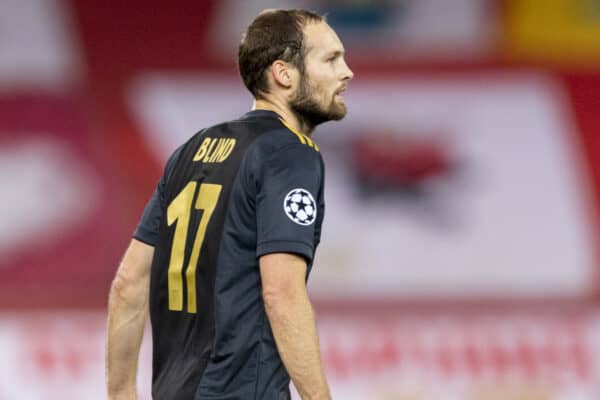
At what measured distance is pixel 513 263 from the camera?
26.7 ft

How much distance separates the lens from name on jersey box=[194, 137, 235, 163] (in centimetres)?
306

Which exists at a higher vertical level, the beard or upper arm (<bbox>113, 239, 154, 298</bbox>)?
the beard

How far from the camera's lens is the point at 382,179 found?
28.3ft

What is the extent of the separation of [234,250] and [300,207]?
0.20 meters

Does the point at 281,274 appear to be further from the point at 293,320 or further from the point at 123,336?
the point at 123,336

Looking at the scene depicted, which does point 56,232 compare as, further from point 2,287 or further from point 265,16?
point 265,16

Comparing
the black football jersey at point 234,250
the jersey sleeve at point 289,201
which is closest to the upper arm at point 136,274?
the black football jersey at point 234,250

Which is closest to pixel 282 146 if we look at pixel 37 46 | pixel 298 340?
pixel 298 340

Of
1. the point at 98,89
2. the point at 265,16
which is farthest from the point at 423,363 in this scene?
the point at 265,16

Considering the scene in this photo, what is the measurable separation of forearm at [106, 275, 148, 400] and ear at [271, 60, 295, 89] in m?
0.59

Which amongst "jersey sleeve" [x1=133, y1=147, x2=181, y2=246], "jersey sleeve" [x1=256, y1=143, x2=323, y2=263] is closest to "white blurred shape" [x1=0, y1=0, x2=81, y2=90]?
"jersey sleeve" [x1=133, y1=147, x2=181, y2=246]

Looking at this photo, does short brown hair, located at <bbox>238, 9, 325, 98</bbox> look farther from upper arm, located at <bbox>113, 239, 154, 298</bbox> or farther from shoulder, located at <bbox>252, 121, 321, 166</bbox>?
upper arm, located at <bbox>113, 239, 154, 298</bbox>

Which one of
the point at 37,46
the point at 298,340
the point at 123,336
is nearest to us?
the point at 298,340

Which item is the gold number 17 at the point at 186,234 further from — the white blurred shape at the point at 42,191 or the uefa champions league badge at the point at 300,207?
the white blurred shape at the point at 42,191
